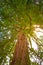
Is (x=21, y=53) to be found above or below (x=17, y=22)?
below

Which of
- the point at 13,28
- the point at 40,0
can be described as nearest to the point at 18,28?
the point at 13,28

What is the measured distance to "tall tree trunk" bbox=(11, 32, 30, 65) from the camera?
338cm

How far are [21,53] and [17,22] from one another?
23.6 inches

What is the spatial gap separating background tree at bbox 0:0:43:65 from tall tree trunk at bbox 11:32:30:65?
135mm

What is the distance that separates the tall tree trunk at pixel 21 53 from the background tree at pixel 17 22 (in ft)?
0.44

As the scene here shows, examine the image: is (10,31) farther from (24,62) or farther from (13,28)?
Result: (24,62)

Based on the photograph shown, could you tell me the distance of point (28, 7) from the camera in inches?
124

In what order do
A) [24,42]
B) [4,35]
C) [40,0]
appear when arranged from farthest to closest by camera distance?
[4,35], [24,42], [40,0]

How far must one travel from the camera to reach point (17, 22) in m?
3.63

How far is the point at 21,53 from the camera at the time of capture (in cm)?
352

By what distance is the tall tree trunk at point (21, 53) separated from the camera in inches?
133

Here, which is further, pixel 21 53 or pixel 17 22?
pixel 17 22

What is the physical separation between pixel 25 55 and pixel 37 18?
749mm

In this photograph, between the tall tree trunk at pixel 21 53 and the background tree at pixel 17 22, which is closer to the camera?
the background tree at pixel 17 22
